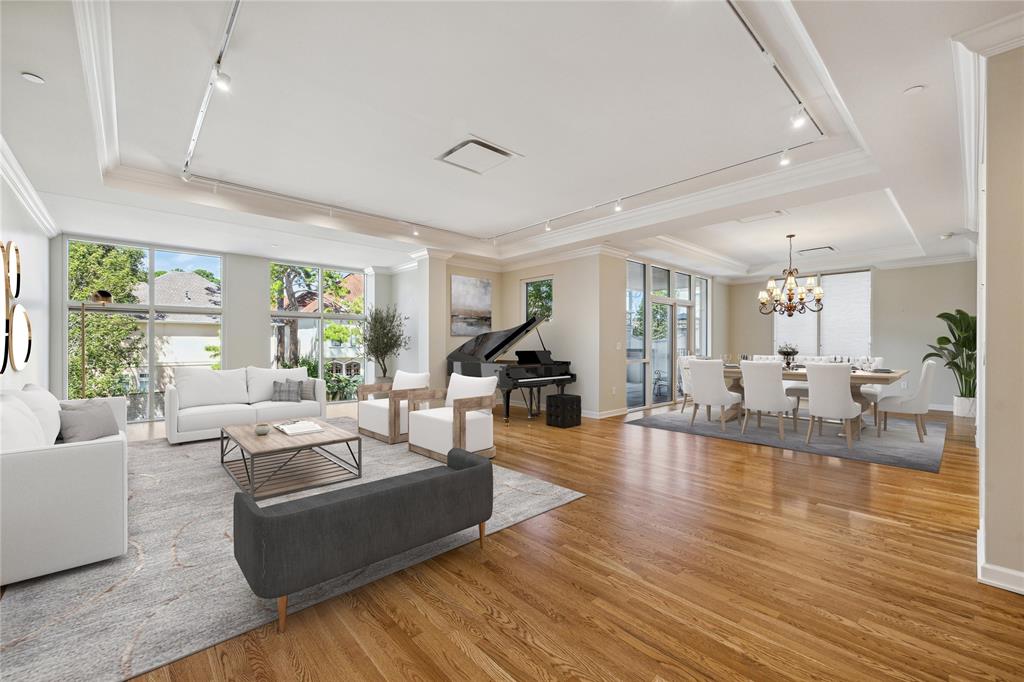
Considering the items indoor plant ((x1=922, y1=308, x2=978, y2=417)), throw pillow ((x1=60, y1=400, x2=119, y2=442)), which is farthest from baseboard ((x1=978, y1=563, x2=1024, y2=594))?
throw pillow ((x1=60, y1=400, x2=119, y2=442))

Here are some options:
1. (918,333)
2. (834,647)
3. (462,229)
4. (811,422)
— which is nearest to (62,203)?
(462,229)

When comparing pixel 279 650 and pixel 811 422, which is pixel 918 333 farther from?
pixel 279 650

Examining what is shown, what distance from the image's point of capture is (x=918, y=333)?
8258 mm

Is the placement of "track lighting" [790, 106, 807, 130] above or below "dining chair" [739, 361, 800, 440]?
above

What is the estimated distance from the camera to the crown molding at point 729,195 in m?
4.11

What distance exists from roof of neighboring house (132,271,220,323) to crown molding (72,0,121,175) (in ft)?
12.5

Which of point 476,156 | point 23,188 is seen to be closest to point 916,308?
point 476,156

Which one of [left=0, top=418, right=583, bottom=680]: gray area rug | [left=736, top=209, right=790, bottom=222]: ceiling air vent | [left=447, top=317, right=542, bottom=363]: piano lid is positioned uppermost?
[left=736, top=209, right=790, bottom=222]: ceiling air vent

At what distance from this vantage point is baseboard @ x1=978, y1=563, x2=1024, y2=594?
7.33 feet

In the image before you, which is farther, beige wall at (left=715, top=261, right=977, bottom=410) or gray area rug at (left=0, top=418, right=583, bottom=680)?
beige wall at (left=715, top=261, right=977, bottom=410)

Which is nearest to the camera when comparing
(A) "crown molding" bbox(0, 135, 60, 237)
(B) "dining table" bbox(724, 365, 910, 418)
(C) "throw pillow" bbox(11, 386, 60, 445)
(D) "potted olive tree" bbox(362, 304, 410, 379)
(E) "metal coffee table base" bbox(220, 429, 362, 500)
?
(C) "throw pillow" bbox(11, 386, 60, 445)

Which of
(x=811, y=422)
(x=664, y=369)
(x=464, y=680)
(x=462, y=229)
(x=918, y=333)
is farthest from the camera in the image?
(x=664, y=369)

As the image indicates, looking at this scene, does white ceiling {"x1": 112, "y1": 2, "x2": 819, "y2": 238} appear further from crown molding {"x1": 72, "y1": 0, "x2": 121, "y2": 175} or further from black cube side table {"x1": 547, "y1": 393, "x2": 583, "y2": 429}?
black cube side table {"x1": 547, "y1": 393, "x2": 583, "y2": 429}

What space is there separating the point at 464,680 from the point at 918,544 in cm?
288
